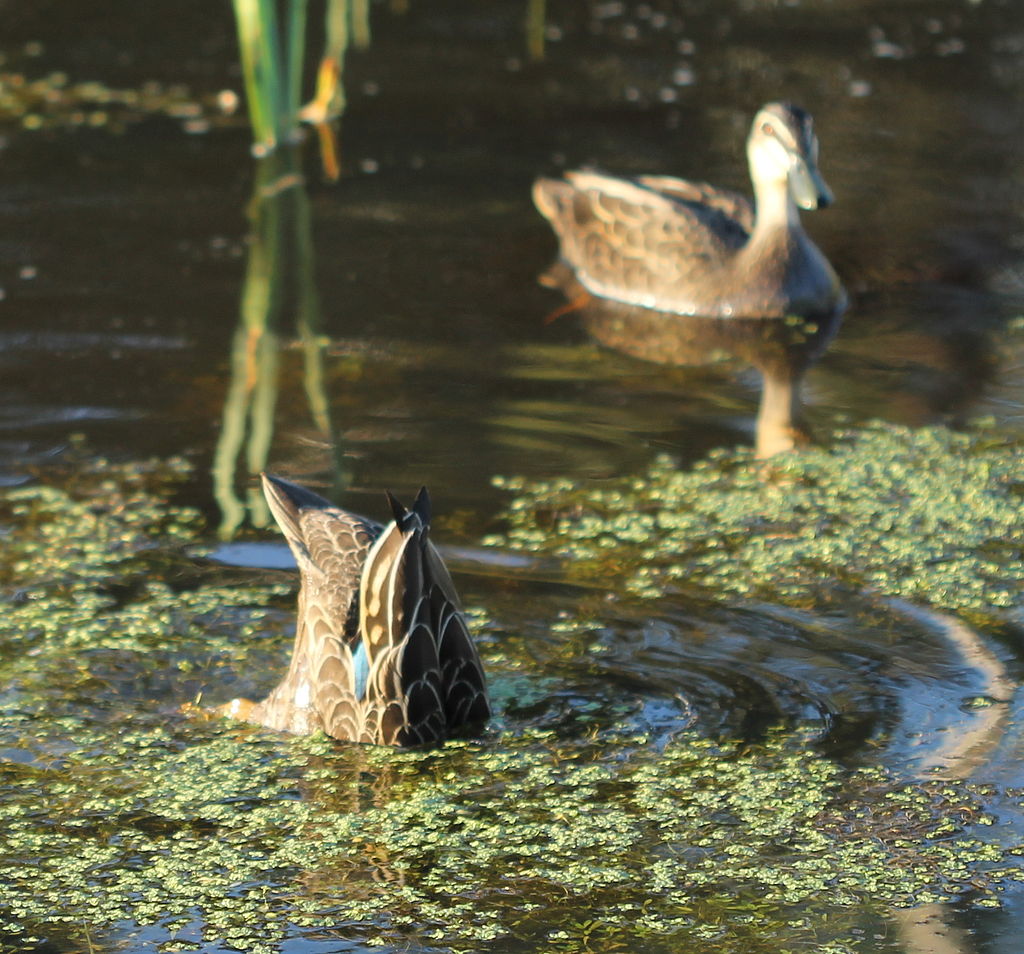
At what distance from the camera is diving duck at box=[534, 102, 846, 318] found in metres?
8.20

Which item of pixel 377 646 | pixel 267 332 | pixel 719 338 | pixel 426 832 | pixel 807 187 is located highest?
pixel 807 187

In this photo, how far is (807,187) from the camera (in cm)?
805

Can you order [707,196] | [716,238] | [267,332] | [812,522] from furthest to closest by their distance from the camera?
1. [707,196]
2. [716,238]
3. [267,332]
4. [812,522]

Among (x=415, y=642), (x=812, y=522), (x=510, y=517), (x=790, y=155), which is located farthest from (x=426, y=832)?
(x=790, y=155)

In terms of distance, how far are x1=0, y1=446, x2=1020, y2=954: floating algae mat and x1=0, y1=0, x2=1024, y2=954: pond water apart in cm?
1

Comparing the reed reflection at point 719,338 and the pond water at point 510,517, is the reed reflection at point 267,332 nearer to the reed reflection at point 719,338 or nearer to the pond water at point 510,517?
the pond water at point 510,517

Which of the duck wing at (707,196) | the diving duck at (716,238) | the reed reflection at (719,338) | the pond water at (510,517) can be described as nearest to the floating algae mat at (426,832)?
the pond water at (510,517)

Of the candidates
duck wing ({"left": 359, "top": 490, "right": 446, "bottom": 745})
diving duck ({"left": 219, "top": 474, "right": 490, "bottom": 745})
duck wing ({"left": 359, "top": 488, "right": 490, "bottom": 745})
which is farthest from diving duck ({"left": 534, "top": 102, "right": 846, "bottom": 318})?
duck wing ({"left": 359, "top": 490, "right": 446, "bottom": 745})

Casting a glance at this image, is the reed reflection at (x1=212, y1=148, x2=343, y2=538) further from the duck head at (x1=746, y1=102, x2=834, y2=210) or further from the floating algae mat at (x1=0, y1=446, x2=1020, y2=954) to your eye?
the duck head at (x1=746, y1=102, x2=834, y2=210)

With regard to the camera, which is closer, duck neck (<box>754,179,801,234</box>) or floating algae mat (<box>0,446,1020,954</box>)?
floating algae mat (<box>0,446,1020,954</box>)

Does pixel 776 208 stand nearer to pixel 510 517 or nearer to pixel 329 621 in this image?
pixel 510 517

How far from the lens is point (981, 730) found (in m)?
4.73

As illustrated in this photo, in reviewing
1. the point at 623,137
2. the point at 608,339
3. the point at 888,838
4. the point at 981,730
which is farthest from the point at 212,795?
the point at 623,137

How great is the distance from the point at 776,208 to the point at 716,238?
1.08ft
